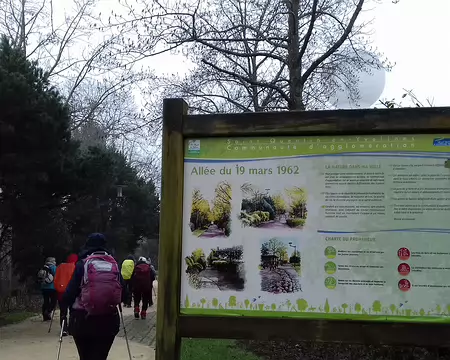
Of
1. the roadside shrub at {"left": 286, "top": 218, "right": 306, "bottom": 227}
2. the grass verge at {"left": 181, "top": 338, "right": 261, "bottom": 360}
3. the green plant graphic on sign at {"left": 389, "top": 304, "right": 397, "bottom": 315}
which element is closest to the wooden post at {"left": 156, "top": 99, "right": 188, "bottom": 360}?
the roadside shrub at {"left": 286, "top": 218, "right": 306, "bottom": 227}

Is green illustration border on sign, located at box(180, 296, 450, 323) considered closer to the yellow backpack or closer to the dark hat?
the dark hat

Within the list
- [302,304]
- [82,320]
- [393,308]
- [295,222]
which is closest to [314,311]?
[302,304]

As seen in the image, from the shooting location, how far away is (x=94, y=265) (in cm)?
544

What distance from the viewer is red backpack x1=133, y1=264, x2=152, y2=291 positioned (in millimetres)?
13102

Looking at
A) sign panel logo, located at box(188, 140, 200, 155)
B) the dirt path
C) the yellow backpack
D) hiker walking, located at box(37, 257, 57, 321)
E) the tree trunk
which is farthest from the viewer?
the yellow backpack

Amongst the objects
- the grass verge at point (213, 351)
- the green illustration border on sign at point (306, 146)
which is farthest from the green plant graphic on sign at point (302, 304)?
the grass verge at point (213, 351)

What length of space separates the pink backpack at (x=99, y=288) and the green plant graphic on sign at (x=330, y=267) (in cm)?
242

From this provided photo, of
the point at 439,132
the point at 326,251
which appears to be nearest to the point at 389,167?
the point at 439,132

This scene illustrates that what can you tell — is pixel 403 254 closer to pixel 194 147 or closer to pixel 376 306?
pixel 376 306

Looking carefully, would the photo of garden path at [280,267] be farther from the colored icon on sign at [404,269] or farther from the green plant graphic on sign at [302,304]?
the colored icon on sign at [404,269]

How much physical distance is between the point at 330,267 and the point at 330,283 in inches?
4.8

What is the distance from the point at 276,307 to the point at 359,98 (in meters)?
7.46

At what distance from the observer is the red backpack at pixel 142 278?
43.0 ft

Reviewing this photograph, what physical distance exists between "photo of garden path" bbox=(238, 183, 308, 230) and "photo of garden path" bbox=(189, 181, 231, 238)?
0.13 metres
